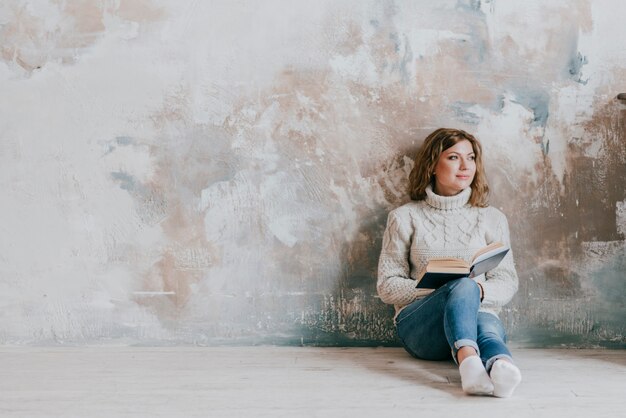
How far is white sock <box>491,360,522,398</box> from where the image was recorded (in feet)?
6.39

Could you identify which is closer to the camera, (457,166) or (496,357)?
(496,357)

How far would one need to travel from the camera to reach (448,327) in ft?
7.22

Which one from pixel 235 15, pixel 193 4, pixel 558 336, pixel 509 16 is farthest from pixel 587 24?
pixel 193 4

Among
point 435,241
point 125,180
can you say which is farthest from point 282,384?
point 125,180

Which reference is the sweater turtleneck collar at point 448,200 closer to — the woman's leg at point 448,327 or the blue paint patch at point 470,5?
the woman's leg at point 448,327

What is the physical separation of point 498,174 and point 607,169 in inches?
17.4

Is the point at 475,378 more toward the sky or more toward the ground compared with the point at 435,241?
more toward the ground

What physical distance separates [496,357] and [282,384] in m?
0.70

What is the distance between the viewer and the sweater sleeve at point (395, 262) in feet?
8.09

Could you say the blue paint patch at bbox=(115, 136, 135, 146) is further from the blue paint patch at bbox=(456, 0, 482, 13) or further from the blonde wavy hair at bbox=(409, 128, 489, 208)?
the blue paint patch at bbox=(456, 0, 482, 13)

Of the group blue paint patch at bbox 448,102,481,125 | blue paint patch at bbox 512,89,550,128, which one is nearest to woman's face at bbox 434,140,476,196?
blue paint patch at bbox 448,102,481,125

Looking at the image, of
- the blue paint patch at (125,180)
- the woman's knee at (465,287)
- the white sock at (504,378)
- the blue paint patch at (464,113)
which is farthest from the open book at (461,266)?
the blue paint patch at (125,180)

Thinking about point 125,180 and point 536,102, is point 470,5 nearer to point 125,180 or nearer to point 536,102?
point 536,102

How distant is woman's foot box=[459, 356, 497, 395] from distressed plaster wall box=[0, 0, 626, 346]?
2.35 ft
